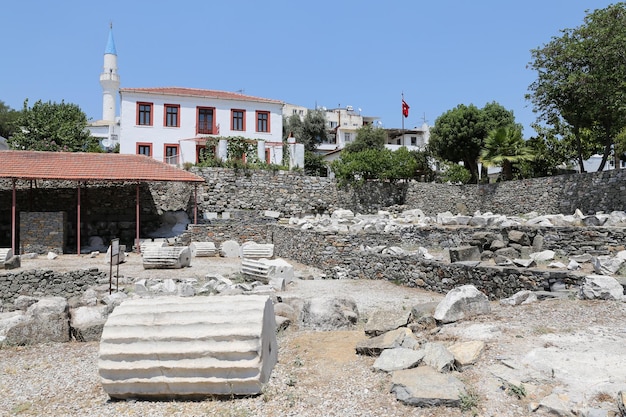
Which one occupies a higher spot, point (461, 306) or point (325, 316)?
point (461, 306)

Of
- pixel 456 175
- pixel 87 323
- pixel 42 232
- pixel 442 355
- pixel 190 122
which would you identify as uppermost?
pixel 190 122

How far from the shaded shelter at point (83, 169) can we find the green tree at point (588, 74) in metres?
17.8

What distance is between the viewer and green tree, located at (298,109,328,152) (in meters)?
55.5

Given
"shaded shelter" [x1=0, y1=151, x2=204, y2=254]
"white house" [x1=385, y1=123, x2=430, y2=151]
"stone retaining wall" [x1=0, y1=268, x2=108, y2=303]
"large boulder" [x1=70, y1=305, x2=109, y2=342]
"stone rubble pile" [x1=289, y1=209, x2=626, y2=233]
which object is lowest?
"stone retaining wall" [x1=0, y1=268, x2=108, y2=303]

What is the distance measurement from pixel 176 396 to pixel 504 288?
7565 mm

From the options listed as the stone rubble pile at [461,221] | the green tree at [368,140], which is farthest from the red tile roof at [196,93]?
the green tree at [368,140]

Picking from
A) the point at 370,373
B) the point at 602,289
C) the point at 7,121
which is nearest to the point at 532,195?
the point at 602,289

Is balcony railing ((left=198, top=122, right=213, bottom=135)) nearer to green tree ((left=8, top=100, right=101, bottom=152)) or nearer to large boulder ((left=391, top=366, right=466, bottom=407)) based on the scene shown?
green tree ((left=8, top=100, right=101, bottom=152))

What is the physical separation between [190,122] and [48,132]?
1166 cm

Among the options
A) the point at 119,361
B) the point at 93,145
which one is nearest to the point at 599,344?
the point at 119,361

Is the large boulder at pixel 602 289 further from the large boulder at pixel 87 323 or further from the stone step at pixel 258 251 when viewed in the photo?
the stone step at pixel 258 251

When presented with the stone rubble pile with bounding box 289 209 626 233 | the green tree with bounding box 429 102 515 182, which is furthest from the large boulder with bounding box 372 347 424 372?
the green tree with bounding box 429 102 515 182

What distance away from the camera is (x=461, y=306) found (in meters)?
7.33

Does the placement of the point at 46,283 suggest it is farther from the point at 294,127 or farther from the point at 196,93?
the point at 294,127
